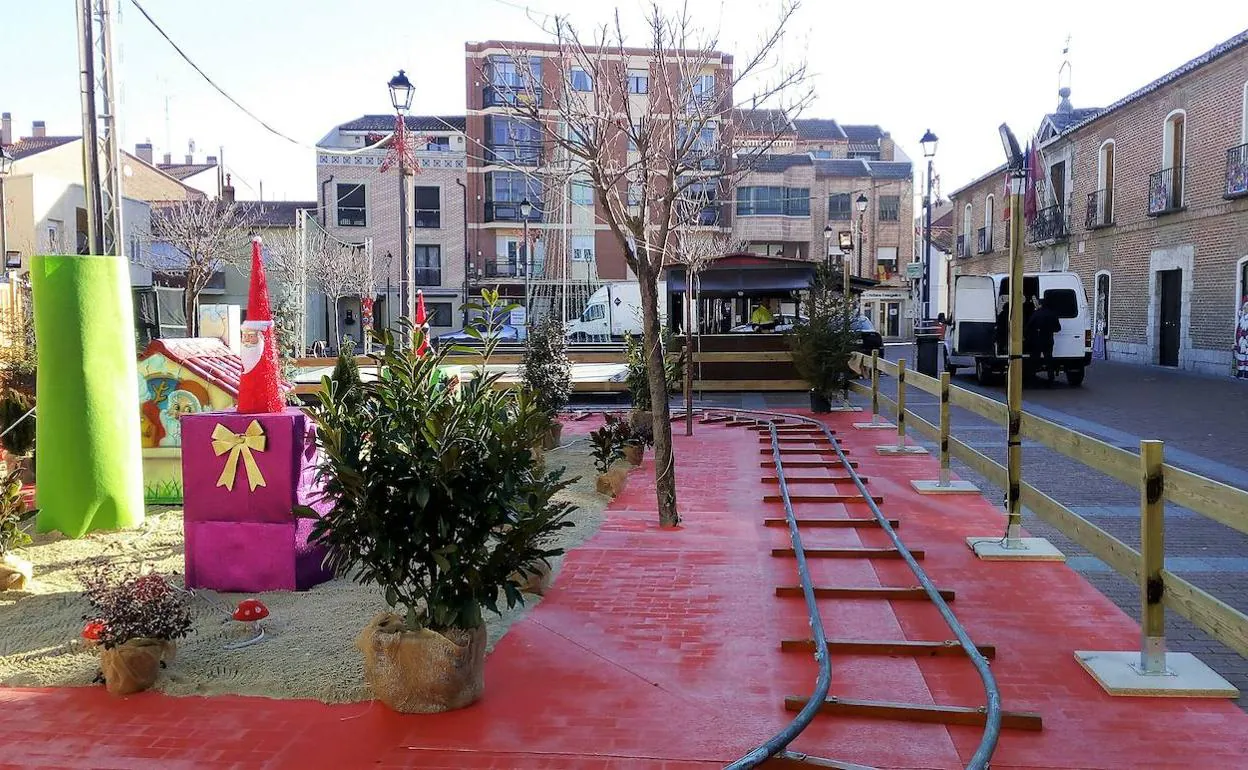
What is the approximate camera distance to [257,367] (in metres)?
5.86

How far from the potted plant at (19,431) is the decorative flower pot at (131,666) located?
19.8ft

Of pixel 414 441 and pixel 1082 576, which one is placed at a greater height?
pixel 414 441

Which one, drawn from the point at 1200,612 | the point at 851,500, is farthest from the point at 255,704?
the point at 851,500

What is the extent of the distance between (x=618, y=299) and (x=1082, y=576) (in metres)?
24.0

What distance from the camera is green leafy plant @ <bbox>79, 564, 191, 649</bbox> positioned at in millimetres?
4250

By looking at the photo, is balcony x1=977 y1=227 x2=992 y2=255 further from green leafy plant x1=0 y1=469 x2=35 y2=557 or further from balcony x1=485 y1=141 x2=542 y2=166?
green leafy plant x1=0 y1=469 x2=35 y2=557

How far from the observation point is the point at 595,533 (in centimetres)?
734

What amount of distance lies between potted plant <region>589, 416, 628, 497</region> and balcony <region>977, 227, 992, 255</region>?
32.6 meters

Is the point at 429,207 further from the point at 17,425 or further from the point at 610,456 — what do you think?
the point at 610,456

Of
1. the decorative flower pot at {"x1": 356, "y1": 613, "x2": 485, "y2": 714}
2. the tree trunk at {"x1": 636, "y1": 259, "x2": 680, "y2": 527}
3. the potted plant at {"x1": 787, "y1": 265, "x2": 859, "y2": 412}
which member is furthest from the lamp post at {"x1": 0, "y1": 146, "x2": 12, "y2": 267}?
the decorative flower pot at {"x1": 356, "y1": 613, "x2": 485, "y2": 714}

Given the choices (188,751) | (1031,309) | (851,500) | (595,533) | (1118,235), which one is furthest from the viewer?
(1118,235)

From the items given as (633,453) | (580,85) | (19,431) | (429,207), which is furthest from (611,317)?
(19,431)

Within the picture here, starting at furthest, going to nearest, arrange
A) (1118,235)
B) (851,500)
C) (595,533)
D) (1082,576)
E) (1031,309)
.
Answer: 1. (1118,235)
2. (1031,309)
3. (851,500)
4. (595,533)
5. (1082,576)

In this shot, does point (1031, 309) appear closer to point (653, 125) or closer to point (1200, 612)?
point (653, 125)
